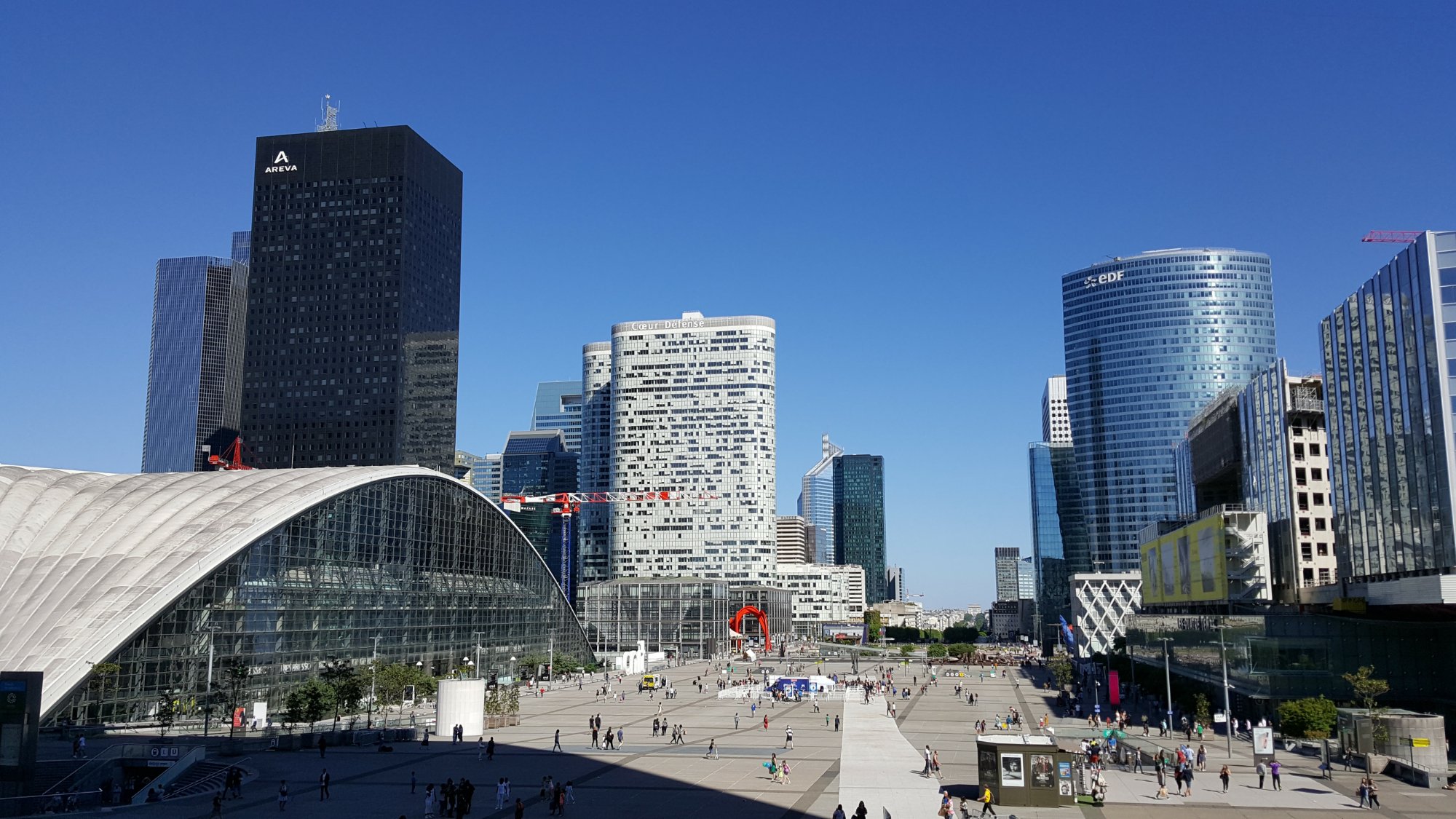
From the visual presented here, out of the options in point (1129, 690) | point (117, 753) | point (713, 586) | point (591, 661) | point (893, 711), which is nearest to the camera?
point (117, 753)

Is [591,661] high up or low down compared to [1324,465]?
down

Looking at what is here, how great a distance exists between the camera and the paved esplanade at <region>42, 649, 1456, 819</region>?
43.4 metres

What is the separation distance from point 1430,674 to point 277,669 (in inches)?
3084

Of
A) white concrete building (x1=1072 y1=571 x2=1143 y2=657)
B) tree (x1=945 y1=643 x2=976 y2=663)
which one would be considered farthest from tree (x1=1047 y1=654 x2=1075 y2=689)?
white concrete building (x1=1072 y1=571 x2=1143 y2=657)

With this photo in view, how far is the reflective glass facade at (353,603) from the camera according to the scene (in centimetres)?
7125

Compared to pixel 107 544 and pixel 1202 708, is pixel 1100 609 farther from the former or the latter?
pixel 107 544

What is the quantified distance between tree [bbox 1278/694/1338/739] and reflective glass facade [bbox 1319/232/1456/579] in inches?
388

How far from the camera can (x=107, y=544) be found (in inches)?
2975

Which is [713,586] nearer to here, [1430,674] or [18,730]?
[1430,674]

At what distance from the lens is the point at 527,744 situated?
64.8m

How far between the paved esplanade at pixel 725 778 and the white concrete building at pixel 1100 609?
116 metres

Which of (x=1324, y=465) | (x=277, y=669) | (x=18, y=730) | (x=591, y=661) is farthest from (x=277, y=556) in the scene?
(x=1324, y=465)

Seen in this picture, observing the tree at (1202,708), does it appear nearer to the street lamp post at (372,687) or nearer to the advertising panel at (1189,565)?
the advertising panel at (1189,565)

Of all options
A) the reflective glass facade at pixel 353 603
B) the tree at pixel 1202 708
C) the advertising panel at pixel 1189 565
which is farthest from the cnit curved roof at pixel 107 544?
the advertising panel at pixel 1189 565
